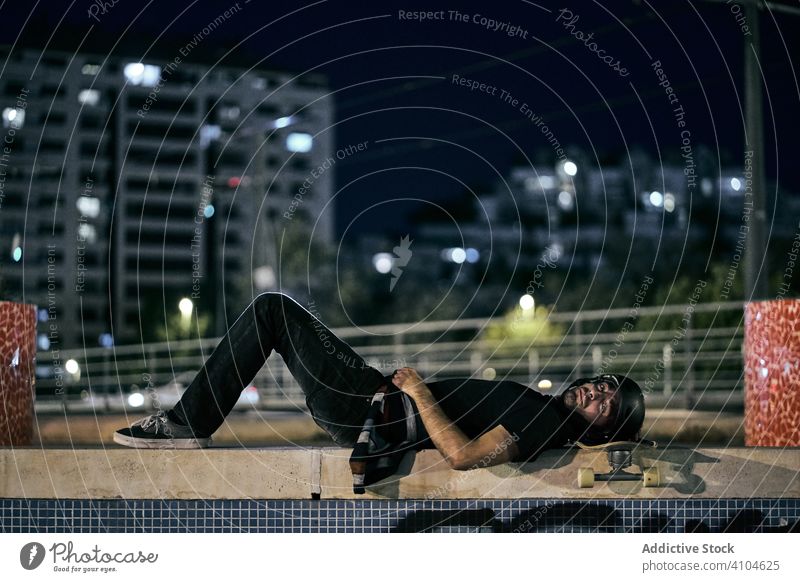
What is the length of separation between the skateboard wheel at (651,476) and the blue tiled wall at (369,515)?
0.18m

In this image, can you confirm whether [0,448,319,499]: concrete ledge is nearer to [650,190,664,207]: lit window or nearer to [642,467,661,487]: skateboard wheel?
[642,467,661,487]: skateboard wheel

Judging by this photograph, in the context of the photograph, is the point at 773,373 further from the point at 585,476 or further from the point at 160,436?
the point at 160,436

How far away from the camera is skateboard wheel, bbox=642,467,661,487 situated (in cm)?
468

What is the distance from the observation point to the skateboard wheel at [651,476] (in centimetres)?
468

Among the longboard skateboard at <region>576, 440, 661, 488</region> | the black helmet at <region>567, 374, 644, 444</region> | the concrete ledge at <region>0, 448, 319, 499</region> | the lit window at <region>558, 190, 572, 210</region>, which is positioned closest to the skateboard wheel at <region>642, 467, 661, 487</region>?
the longboard skateboard at <region>576, 440, 661, 488</region>

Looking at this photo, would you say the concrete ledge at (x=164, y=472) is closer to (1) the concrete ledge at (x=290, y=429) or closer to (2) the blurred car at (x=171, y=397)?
(1) the concrete ledge at (x=290, y=429)

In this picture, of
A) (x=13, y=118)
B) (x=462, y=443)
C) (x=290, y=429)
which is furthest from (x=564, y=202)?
(x=462, y=443)

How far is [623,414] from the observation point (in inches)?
181

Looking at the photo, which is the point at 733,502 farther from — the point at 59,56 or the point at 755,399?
the point at 59,56

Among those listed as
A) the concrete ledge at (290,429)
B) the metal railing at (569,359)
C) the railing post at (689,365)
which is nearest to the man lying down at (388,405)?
the metal railing at (569,359)

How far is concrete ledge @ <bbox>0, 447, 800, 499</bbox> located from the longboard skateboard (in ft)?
0.14

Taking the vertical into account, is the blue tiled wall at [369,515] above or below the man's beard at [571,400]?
below

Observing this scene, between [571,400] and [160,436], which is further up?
[571,400]

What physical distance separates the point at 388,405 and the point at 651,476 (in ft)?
3.71
